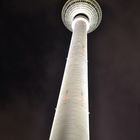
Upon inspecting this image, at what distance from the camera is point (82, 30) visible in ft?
174

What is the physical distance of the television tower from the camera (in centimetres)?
3247

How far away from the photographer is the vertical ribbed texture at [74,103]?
105ft

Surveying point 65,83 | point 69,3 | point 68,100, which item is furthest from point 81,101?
point 69,3

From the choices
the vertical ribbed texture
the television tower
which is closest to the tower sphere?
the television tower

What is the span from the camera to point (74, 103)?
36062 millimetres

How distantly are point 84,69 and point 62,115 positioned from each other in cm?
1219

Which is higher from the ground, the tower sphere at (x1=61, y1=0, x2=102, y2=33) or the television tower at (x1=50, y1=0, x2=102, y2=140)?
the tower sphere at (x1=61, y1=0, x2=102, y2=33)

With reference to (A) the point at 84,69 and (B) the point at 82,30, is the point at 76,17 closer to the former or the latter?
(B) the point at 82,30

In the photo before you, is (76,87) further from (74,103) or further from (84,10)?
(84,10)

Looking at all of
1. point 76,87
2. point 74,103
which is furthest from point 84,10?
point 74,103

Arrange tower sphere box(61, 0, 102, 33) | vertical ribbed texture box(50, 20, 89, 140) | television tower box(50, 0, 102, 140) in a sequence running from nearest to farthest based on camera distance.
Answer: vertical ribbed texture box(50, 20, 89, 140), television tower box(50, 0, 102, 140), tower sphere box(61, 0, 102, 33)

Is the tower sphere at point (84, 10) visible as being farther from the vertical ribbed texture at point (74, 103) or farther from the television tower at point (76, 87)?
the vertical ribbed texture at point (74, 103)

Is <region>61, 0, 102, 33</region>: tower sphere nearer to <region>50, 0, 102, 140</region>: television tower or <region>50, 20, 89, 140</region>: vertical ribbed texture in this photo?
<region>50, 0, 102, 140</region>: television tower

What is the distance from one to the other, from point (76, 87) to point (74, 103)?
11.4 ft
